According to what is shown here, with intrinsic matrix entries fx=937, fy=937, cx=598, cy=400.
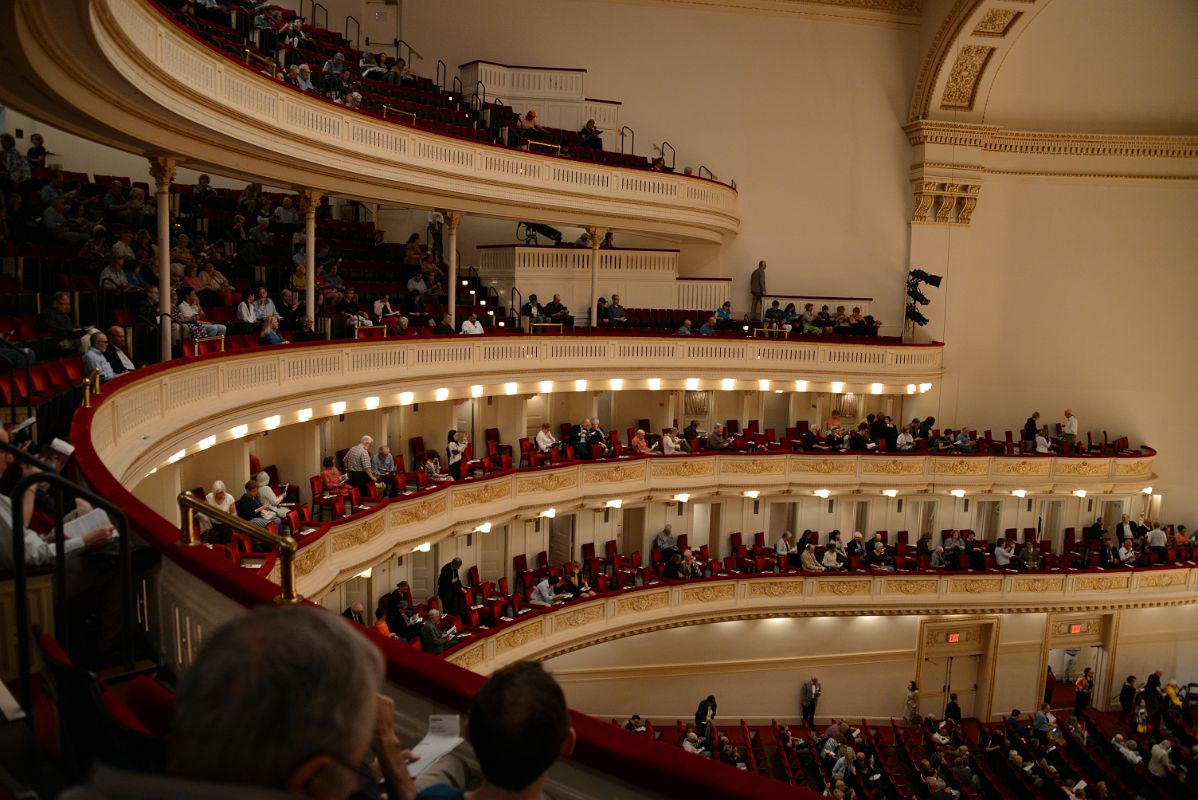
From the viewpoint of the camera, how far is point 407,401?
15.8 meters

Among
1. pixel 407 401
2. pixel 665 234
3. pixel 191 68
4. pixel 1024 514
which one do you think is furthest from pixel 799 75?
pixel 191 68

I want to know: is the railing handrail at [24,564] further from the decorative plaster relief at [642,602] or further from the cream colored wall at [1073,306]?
the cream colored wall at [1073,306]

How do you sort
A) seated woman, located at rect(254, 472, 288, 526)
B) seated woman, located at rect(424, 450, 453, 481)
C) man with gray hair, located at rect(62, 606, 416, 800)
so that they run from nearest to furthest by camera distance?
man with gray hair, located at rect(62, 606, 416, 800), seated woman, located at rect(254, 472, 288, 526), seated woman, located at rect(424, 450, 453, 481)

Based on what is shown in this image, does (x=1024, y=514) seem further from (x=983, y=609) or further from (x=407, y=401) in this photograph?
(x=407, y=401)

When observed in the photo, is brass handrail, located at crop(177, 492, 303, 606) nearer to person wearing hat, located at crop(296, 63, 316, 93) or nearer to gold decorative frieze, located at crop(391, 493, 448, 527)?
gold decorative frieze, located at crop(391, 493, 448, 527)

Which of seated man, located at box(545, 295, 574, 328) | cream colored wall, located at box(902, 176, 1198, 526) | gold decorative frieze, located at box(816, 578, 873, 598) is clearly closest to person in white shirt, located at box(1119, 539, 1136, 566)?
cream colored wall, located at box(902, 176, 1198, 526)

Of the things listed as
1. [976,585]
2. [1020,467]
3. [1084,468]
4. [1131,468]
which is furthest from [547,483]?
[1131,468]

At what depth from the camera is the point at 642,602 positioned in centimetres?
1828

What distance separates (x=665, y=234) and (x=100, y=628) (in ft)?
66.5

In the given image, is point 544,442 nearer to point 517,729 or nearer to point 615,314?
point 615,314

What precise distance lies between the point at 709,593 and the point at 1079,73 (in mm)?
17928

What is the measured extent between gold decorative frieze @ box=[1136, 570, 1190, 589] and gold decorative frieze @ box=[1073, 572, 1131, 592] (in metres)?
0.34

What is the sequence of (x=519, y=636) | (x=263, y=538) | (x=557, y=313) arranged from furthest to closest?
(x=557, y=313) < (x=519, y=636) < (x=263, y=538)

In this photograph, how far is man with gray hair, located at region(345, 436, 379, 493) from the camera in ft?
47.5
